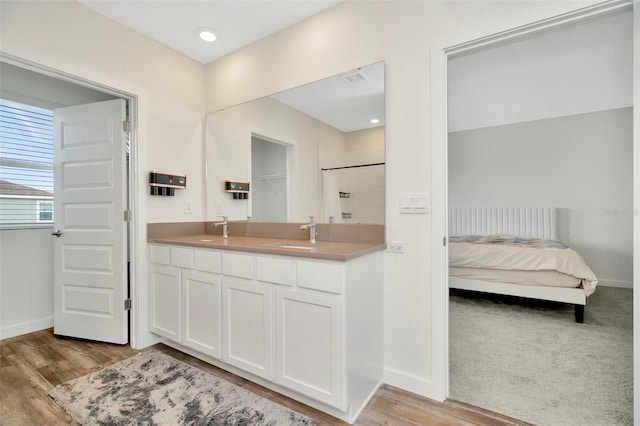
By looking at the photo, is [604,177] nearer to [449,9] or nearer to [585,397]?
[585,397]

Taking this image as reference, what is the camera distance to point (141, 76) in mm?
2479

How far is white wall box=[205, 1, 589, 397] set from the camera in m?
1.76

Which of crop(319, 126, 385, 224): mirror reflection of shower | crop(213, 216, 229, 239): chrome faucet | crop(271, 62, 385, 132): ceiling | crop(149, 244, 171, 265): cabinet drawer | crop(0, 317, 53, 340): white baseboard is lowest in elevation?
crop(0, 317, 53, 340): white baseboard

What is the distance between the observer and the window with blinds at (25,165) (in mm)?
2682

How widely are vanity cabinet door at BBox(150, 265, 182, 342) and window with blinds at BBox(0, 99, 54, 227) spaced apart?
1510mm

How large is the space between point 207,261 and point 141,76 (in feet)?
5.65

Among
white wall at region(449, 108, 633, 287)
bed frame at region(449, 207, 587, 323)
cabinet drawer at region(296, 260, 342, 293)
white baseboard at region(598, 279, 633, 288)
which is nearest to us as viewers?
cabinet drawer at region(296, 260, 342, 293)

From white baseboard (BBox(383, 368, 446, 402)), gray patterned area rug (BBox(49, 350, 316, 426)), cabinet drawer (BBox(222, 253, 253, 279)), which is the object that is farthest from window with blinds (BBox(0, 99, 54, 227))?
white baseboard (BBox(383, 368, 446, 402))

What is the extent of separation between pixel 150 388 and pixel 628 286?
218 inches

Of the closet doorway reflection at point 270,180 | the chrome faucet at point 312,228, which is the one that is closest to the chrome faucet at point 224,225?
the closet doorway reflection at point 270,180

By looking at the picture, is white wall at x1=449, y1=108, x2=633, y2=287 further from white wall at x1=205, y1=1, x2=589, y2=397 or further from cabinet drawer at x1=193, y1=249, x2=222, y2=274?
cabinet drawer at x1=193, y1=249, x2=222, y2=274

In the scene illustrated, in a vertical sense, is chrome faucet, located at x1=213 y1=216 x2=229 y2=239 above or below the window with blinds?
below

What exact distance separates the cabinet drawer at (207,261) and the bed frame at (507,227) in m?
2.82

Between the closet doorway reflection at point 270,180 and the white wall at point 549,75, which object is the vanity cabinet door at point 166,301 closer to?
the closet doorway reflection at point 270,180
